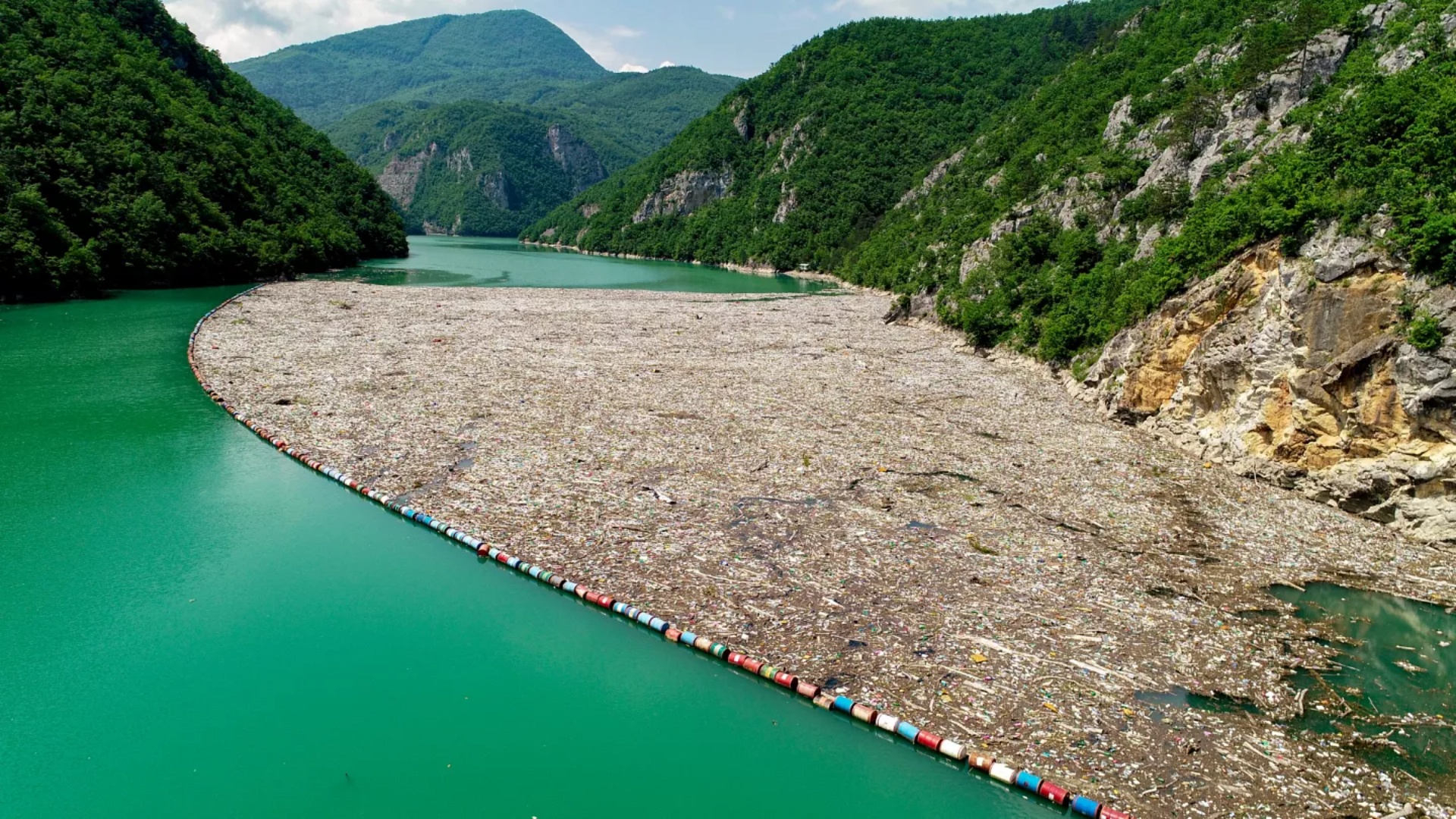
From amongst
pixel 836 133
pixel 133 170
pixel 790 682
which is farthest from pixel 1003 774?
pixel 836 133

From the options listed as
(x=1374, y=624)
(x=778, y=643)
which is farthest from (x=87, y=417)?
(x=1374, y=624)

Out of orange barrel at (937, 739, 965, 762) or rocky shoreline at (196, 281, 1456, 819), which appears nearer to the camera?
orange barrel at (937, 739, 965, 762)

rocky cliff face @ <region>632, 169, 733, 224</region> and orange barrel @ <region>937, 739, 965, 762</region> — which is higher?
rocky cliff face @ <region>632, 169, 733, 224</region>

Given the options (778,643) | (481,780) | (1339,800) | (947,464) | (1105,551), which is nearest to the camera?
(1339,800)

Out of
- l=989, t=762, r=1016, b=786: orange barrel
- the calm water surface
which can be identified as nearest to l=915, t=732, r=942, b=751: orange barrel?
l=989, t=762, r=1016, b=786: orange barrel

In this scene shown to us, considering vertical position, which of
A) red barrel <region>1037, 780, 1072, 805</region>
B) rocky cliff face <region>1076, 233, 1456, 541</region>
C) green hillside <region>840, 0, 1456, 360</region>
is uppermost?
green hillside <region>840, 0, 1456, 360</region>

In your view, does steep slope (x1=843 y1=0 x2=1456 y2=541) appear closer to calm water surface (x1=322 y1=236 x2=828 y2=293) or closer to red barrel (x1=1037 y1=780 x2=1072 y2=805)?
red barrel (x1=1037 y1=780 x2=1072 y2=805)

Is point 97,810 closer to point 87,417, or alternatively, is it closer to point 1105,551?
point 1105,551
